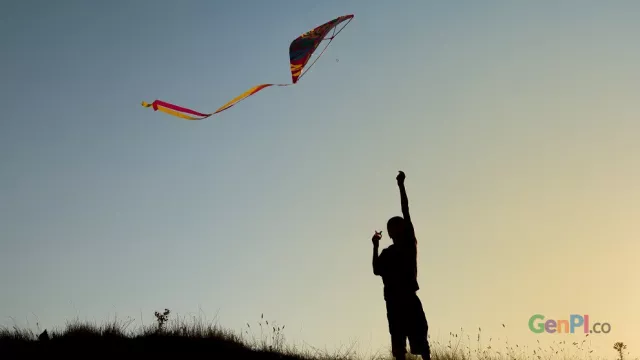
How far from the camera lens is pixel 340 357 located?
1013 cm

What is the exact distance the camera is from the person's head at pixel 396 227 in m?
7.84

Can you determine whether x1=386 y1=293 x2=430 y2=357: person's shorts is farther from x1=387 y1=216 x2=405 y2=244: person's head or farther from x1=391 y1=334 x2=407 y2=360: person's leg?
x1=387 y1=216 x2=405 y2=244: person's head

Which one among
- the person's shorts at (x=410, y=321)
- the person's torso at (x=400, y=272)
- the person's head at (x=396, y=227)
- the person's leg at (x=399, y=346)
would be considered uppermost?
the person's head at (x=396, y=227)

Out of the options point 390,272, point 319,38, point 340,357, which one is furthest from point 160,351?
point 319,38

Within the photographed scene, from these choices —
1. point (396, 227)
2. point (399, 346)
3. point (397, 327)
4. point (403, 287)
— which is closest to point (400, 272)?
point (403, 287)

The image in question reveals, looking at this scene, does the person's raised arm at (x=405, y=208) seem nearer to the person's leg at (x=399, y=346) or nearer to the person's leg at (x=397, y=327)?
the person's leg at (x=397, y=327)

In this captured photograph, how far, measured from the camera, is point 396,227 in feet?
25.7

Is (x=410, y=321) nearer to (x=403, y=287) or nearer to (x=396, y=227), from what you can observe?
(x=403, y=287)

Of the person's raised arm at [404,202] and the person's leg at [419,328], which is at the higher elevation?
the person's raised arm at [404,202]

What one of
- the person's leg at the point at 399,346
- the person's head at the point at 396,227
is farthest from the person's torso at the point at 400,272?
the person's leg at the point at 399,346

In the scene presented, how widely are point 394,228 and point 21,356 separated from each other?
185 inches

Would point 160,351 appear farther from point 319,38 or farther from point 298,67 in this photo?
point 319,38

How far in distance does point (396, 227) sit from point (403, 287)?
642 millimetres

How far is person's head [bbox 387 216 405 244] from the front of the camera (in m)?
7.84
